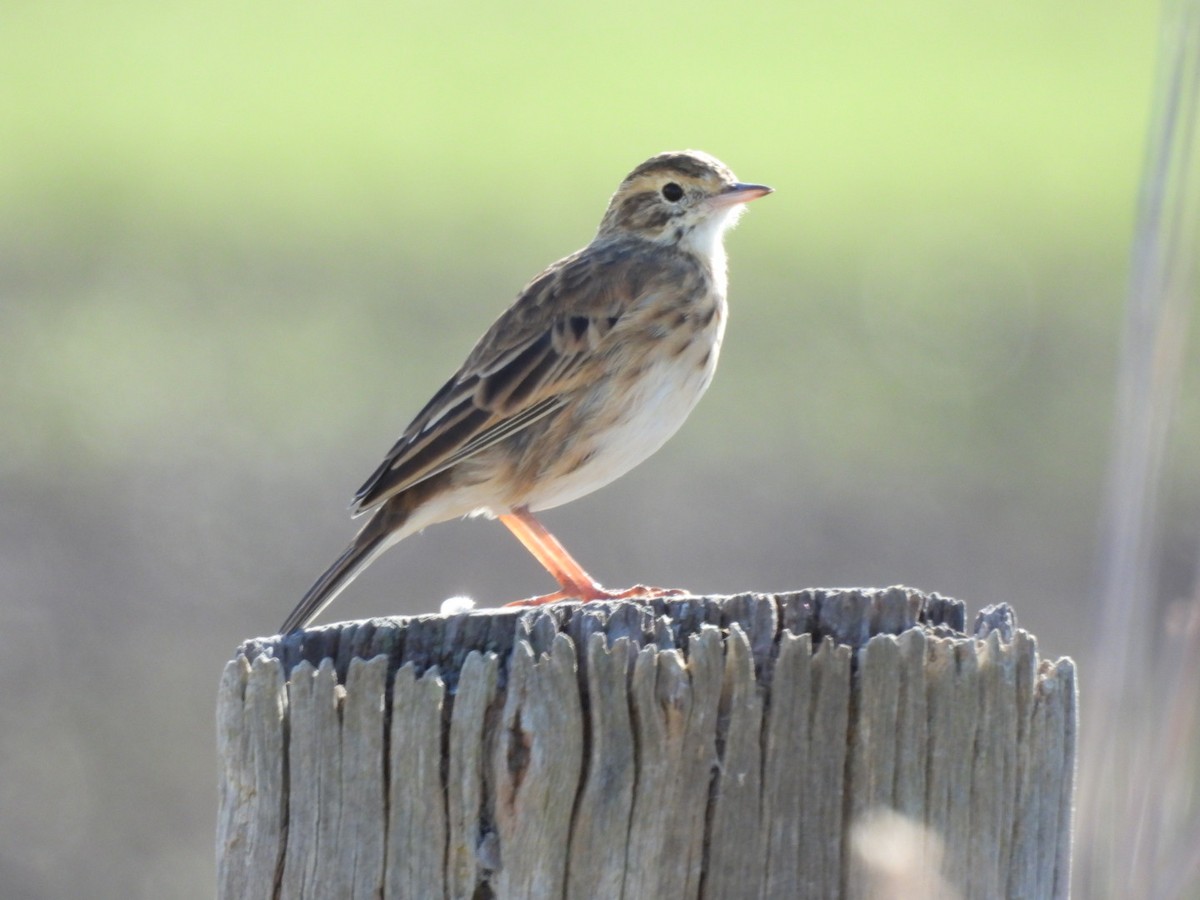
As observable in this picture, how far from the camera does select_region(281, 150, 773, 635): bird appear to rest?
21.9 feet

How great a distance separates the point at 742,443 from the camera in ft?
44.1

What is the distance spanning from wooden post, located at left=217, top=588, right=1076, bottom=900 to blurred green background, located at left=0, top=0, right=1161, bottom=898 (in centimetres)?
635

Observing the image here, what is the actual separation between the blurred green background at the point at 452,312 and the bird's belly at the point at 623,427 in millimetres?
3789

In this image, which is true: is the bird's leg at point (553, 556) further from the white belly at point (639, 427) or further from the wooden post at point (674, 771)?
the wooden post at point (674, 771)

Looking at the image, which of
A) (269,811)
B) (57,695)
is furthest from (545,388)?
(57,695)

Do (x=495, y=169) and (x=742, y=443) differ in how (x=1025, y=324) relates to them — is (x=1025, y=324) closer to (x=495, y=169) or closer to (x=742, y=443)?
(x=742, y=443)

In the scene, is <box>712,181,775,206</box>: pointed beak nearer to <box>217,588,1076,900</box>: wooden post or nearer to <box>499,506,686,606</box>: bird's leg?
<box>499,506,686,606</box>: bird's leg

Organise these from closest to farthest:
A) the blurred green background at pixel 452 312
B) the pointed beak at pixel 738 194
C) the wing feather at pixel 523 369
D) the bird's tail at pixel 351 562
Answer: the bird's tail at pixel 351 562 < the wing feather at pixel 523 369 < the pointed beak at pixel 738 194 < the blurred green background at pixel 452 312

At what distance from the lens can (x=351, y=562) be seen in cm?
627

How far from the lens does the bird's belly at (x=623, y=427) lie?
270 inches

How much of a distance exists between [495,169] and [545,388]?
12.4 metres

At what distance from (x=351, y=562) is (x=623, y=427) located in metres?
1.13

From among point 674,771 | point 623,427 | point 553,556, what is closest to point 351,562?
point 553,556

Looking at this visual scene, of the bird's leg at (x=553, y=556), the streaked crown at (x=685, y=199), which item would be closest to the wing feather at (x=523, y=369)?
the streaked crown at (x=685, y=199)
